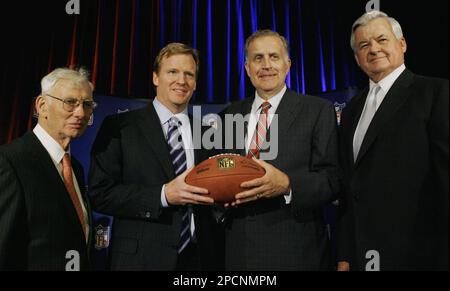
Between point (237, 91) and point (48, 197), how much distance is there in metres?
2.20

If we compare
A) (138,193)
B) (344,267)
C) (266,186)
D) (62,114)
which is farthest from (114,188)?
(344,267)

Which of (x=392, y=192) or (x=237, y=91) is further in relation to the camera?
(x=237, y=91)

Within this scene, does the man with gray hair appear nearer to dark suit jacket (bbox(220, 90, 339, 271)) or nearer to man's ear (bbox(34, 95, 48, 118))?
dark suit jacket (bbox(220, 90, 339, 271))

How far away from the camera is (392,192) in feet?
5.89

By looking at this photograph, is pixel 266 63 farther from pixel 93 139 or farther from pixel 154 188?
pixel 93 139

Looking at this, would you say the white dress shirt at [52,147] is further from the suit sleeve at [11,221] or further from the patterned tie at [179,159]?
the patterned tie at [179,159]

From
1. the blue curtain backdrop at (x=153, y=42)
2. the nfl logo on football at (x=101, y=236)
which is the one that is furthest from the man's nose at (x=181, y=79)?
the nfl logo on football at (x=101, y=236)

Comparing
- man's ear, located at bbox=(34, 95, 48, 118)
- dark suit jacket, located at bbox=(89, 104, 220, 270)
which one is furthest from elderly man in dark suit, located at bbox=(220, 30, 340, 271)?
man's ear, located at bbox=(34, 95, 48, 118)

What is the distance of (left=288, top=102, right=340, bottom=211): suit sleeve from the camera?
182 cm

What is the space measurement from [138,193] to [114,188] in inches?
5.4

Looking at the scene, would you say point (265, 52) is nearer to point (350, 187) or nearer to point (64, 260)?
point (350, 187)

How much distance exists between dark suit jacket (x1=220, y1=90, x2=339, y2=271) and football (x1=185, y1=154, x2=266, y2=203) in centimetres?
20

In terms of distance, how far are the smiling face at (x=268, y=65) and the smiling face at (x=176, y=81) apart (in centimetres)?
35
